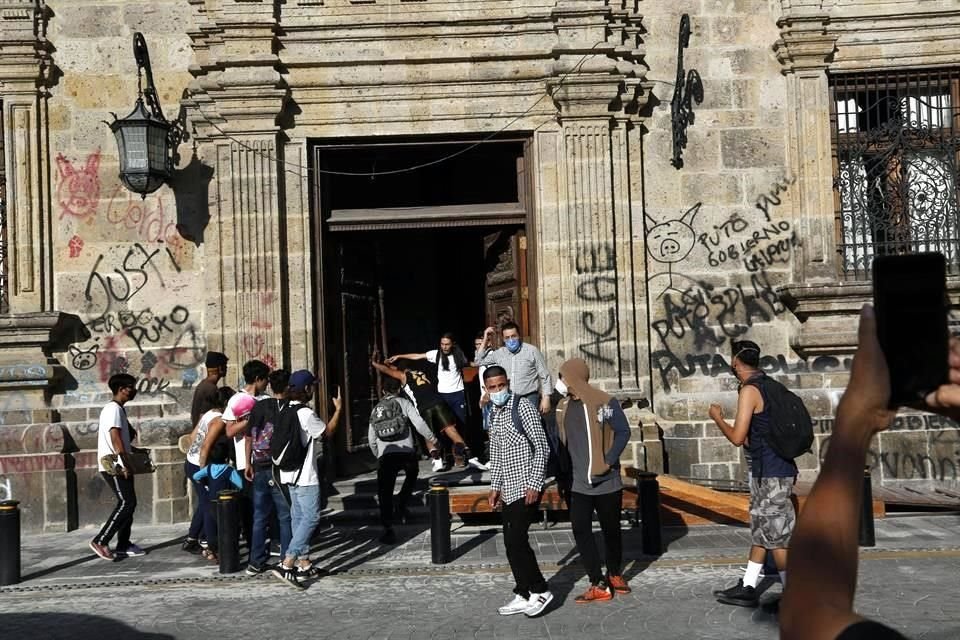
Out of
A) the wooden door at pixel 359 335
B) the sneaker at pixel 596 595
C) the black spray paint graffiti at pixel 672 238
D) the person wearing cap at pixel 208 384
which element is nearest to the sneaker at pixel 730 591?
the sneaker at pixel 596 595

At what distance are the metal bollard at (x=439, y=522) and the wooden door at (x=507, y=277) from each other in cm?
351

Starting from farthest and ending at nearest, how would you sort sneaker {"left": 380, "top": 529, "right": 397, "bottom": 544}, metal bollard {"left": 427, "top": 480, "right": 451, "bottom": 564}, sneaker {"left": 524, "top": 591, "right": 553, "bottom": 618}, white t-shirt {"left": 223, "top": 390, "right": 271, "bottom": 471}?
1. sneaker {"left": 380, "top": 529, "right": 397, "bottom": 544}
2. white t-shirt {"left": 223, "top": 390, "right": 271, "bottom": 471}
3. metal bollard {"left": 427, "top": 480, "right": 451, "bottom": 564}
4. sneaker {"left": 524, "top": 591, "right": 553, "bottom": 618}

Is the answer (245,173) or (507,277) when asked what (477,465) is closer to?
(507,277)

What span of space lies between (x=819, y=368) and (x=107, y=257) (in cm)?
801

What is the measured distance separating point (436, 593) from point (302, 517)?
1233 mm

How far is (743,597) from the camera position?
7.24 meters

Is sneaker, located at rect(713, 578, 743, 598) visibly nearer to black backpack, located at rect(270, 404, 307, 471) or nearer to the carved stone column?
black backpack, located at rect(270, 404, 307, 471)

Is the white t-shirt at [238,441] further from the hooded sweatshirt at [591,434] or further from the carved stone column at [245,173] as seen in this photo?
the hooded sweatshirt at [591,434]

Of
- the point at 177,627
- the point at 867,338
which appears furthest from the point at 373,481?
the point at 867,338

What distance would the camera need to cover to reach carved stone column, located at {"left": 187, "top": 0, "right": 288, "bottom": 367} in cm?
1155

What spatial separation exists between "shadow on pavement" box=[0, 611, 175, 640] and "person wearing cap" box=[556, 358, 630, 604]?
2.95m

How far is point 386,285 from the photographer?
Answer: 55.0 feet

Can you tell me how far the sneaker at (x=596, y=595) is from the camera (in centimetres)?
755

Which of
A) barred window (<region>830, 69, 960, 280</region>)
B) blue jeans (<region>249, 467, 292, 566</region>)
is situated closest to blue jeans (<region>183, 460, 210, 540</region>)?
blue jeans (<region>249, 467, 292, 566</region>)
